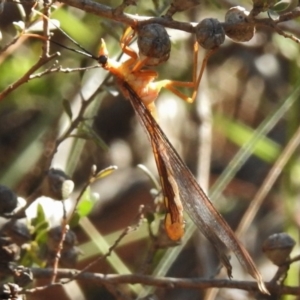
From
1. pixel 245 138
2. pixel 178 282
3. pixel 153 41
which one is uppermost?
pixel 245 138

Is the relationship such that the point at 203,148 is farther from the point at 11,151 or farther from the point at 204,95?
the point at 11,151

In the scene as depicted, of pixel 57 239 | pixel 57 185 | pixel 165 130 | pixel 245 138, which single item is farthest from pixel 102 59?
pixel 165 130

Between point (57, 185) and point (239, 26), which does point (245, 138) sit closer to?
point (57, 185)

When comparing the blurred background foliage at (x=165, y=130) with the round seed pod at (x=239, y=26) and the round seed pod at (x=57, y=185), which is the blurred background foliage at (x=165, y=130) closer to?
the round seed pod at (x=57, y=185)

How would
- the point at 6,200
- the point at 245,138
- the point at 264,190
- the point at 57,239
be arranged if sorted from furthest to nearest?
the point at 245,138, the point at 264,190, the point at 57,239, the point at 6,200

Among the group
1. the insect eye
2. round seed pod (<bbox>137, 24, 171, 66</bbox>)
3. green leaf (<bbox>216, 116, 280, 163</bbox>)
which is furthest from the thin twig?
round seed pod (<bbox>137, 24, 171, 66</bbox>)

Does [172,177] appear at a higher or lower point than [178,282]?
higher

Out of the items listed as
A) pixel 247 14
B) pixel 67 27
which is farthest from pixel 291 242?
pixel 67 27
